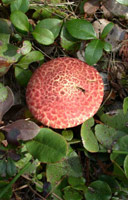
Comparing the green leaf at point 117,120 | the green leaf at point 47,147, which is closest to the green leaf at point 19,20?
the green leaf at point 47,147

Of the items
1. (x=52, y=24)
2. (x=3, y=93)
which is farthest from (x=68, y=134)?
(x=52, y=24)

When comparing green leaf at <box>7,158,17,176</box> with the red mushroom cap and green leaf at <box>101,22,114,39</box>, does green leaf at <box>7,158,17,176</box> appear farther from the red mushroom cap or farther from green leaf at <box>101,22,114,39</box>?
green leaf at <box>101,22,114,39</box>

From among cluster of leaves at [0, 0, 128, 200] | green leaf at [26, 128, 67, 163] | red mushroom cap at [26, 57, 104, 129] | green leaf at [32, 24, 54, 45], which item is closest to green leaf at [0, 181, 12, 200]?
cluster of leaves at [0, 0, 128, 200]

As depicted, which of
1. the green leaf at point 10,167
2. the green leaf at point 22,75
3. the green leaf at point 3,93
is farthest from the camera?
the green leaf at point 22,75

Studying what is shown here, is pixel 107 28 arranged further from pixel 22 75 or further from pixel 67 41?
pixel 22 75

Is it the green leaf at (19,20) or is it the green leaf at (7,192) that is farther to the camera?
the green leaf at (19,20)

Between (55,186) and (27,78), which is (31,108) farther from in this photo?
(55,186)

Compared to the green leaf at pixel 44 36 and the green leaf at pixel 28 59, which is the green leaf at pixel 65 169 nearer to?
the green leaf at pixel 28 59
